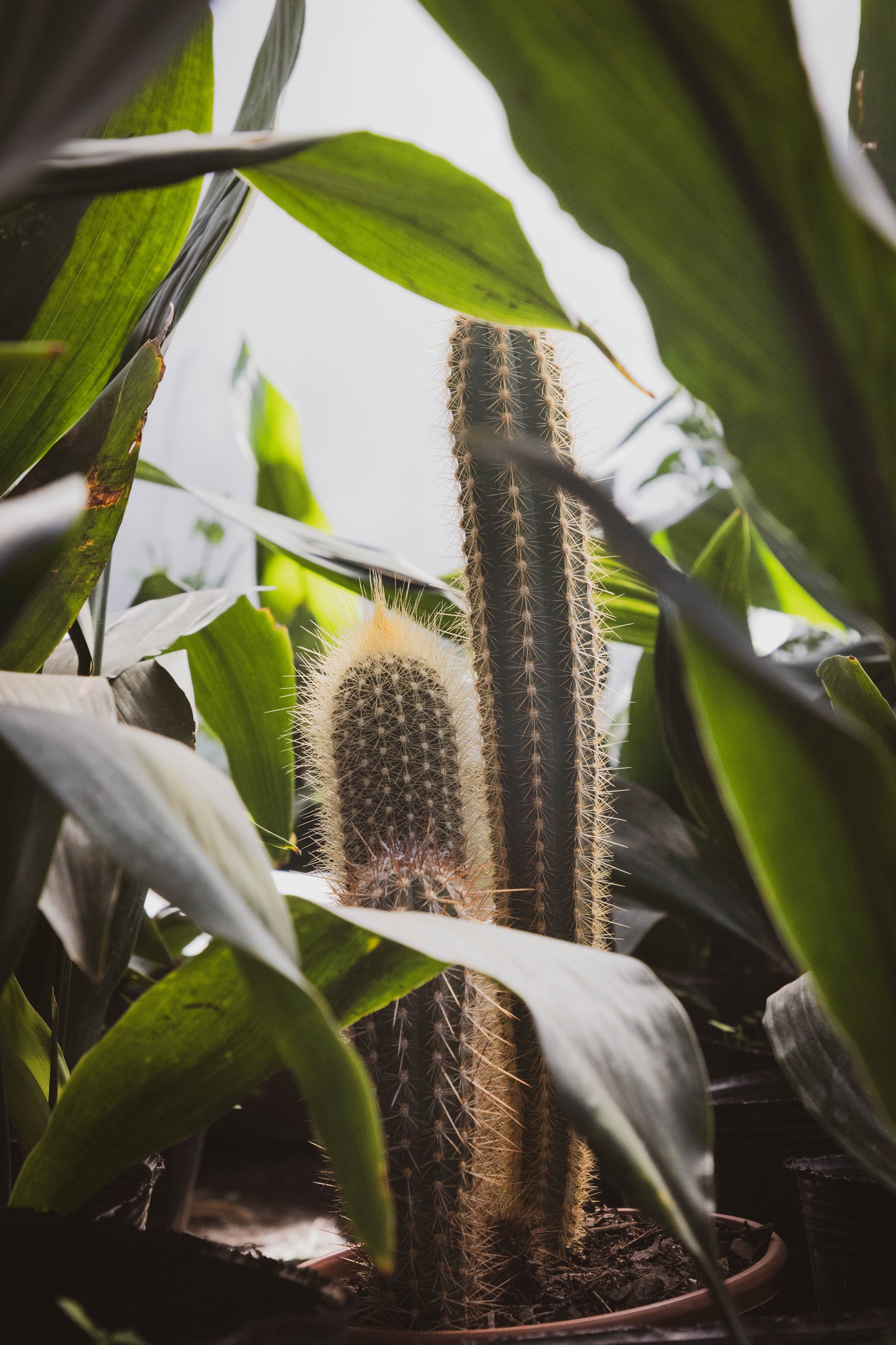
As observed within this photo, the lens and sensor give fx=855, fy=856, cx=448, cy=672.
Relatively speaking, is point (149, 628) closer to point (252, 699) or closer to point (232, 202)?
point (252, 699)

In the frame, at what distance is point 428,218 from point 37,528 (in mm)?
220

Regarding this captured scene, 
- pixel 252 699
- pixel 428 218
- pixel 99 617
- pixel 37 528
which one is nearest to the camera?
pixel 37 528

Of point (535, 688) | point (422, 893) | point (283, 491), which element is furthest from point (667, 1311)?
point (283, 491)

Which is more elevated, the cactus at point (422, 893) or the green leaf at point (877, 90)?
the green leaf at point (877, 90)

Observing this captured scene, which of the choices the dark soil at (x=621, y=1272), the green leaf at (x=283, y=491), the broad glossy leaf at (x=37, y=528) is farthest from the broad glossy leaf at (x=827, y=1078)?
the green leaf at (x=283, y=491)

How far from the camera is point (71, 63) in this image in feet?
0.55

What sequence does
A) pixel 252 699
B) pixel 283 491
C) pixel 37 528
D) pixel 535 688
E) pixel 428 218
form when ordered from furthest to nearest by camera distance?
1. pixel 283 491
2. pixel 252 699
3. pixel 535 688
4. pixel 428 218
5. pixel 37 528

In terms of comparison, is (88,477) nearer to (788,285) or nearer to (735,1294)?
(788,285)

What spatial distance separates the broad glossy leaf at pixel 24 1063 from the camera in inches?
14.9

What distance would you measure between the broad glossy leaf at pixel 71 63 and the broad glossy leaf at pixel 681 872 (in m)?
0.51

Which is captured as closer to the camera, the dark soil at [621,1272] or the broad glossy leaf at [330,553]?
the dark soil at [621,1272]

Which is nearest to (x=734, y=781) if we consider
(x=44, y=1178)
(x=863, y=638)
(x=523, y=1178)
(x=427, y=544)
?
(x=44, y=1178)

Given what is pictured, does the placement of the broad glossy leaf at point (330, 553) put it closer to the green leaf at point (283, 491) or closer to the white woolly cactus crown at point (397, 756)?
the white woolly cactus crown at point (397, 756)

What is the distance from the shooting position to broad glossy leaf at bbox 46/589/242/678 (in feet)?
1.60
